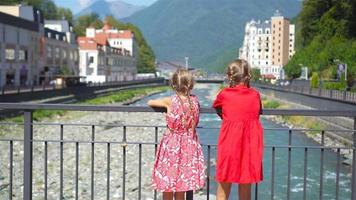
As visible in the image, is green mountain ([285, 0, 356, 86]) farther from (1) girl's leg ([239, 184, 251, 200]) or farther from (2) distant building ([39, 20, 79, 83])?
(1) girl's leg ([239, 184, 251, 200])

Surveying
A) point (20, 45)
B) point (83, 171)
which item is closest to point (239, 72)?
point (83, 171)

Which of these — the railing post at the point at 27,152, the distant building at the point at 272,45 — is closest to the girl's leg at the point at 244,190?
the railing post at the point at 27,152

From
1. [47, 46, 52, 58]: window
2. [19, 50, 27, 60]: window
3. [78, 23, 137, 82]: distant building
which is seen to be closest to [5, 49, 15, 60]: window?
[19, 50, 27, 60]: window

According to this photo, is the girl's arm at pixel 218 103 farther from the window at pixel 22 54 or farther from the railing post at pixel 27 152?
the window at pixel 22 54

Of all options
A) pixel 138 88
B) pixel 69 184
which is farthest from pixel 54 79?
pixel 69 184

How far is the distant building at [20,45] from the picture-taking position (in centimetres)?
5902

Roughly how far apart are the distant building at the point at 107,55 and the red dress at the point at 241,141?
98145mm

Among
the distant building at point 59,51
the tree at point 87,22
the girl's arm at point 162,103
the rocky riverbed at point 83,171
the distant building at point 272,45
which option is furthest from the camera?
the tree at point 87,22

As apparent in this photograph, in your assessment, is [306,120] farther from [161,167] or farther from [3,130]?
[161,167]

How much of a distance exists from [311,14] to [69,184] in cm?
6650

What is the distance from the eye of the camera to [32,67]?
232 ft

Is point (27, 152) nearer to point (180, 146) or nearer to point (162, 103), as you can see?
point (162, 103)

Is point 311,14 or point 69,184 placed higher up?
point 311,14

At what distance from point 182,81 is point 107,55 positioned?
108 m
